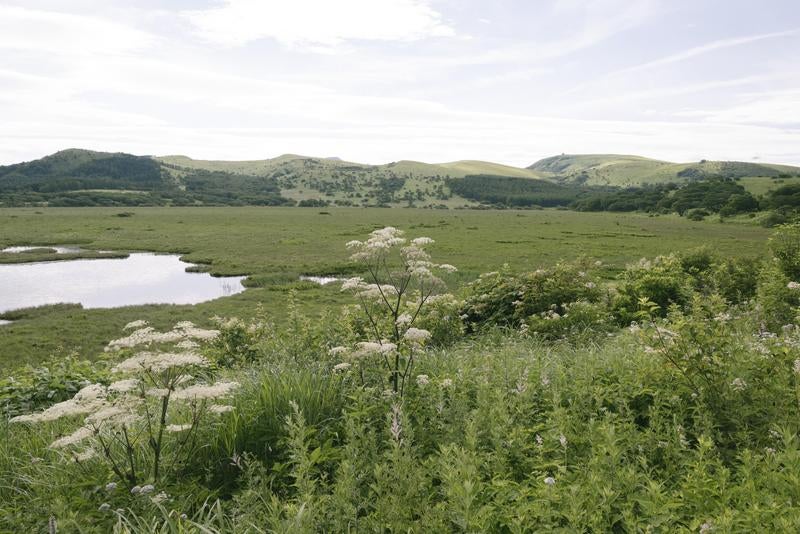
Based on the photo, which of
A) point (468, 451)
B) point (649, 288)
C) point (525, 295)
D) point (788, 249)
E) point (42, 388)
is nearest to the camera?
point (468, 451)

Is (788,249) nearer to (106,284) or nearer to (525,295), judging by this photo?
(525,295)

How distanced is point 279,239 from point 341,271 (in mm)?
25554

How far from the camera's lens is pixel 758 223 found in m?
81.9

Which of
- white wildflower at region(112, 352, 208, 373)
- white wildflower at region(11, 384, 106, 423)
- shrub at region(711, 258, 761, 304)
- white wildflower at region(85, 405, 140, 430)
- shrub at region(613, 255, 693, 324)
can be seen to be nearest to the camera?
white wildflower at region(85, 405, 140, 430)

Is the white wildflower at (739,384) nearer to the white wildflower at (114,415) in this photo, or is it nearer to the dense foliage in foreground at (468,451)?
the dense foliage in foreground at (468,451)

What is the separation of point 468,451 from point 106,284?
37617mm

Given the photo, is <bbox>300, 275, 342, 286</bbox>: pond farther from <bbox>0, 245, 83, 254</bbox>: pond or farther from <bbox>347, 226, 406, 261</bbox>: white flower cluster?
<bbox>0, 245, 83, 254</bbox>: pond

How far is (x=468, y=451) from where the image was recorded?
4336mm

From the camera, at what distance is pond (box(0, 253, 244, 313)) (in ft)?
98.6

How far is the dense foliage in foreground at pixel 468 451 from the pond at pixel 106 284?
80.8ft

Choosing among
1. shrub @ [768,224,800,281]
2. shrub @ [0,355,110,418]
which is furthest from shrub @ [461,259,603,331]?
shrub @ [0,355,110,418]

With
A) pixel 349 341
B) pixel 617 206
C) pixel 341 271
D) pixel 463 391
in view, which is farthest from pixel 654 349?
pixel 617 206

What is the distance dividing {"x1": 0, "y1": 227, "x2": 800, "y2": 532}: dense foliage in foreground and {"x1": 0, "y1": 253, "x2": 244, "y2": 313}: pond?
24.6m

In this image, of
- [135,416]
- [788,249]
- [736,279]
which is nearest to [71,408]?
[135,416]
